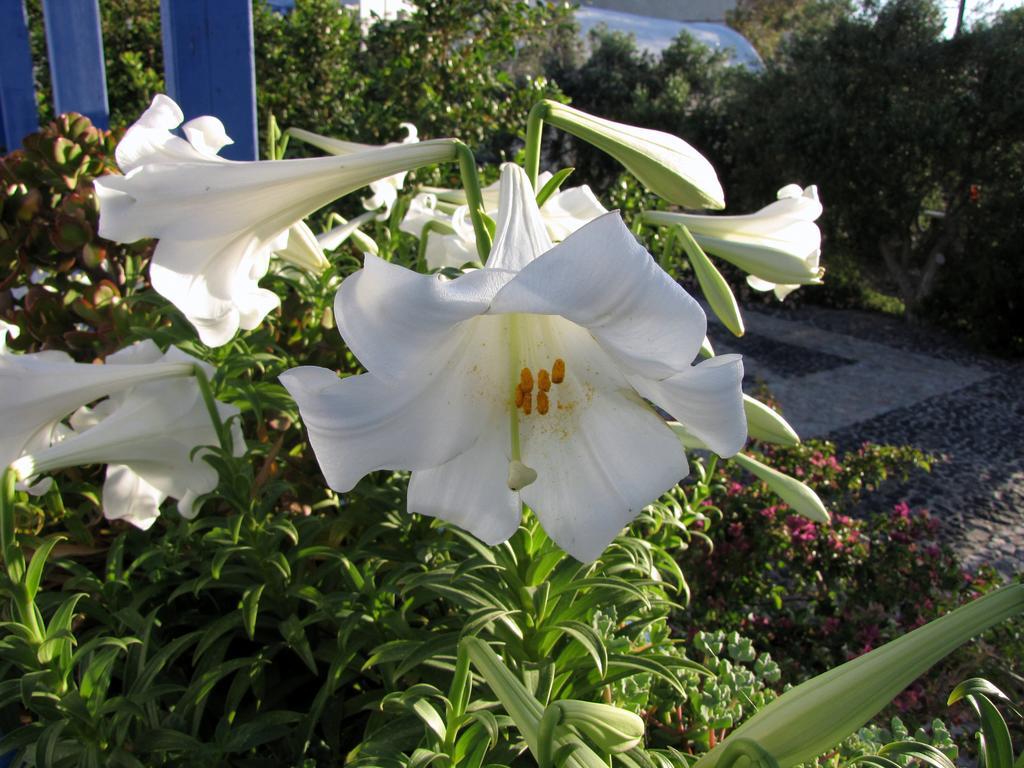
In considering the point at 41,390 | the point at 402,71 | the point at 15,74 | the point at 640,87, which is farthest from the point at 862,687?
the point at 640,87

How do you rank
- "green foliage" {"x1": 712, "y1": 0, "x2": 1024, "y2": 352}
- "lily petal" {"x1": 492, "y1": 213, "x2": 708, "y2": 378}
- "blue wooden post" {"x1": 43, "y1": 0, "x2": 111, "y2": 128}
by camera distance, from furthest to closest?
"green foliage" {"x1": 712, "y1": 0, "x2": 1024, "y2": 352}, "blue wooden post" {"x1": 43, "y1": 0, "x2": 111, "y2": 128}, "lily petal" {"x1": 492, "y1": 213, "x2": 708, "y2": 378}

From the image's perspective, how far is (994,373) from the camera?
22.8 ft

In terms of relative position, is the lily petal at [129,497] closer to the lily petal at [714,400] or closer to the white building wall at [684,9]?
the lily petal at [714,400]

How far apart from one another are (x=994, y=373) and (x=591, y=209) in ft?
21.9

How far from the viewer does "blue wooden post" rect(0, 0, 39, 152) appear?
371cm

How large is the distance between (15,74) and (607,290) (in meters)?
4.02

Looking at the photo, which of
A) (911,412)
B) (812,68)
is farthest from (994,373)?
(812,68)

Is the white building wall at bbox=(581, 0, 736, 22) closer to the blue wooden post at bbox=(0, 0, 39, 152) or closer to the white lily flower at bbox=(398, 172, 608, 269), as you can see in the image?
the blue wooden post at bbox=(0, 0, 39, 152)

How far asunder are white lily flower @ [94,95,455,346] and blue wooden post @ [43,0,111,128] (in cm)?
251

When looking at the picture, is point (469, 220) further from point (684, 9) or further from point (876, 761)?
point (684, 9)

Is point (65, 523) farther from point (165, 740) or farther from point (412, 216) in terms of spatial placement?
point (412, 216)

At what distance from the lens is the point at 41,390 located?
47.5 inches

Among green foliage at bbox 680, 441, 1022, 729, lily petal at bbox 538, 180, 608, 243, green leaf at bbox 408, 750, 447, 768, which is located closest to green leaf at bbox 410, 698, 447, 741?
green leaf at bbox 408, 750, 447, 768

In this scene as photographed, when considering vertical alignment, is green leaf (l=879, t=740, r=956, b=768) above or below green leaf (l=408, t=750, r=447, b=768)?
above
